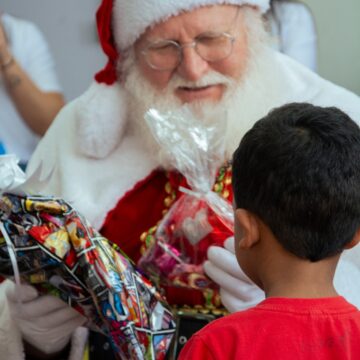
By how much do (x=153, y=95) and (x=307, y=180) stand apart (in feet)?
3.14

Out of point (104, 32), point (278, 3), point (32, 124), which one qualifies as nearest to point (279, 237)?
point (104, 32)

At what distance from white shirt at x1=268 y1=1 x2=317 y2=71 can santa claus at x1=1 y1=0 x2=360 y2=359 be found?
1.97 ft

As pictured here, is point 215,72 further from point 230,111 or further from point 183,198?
point 183,198

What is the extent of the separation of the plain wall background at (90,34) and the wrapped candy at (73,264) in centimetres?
151

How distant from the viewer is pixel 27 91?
2.62 m

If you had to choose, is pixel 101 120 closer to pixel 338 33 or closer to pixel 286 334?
pixel 286 334

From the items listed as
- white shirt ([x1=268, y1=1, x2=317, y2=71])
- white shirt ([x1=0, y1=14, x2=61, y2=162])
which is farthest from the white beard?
white shirt ([x1=0, y1=14, x2=61, y2=162])

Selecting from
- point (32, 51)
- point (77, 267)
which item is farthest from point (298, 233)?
point (32, 51)

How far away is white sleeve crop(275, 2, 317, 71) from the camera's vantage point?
250 centimetres

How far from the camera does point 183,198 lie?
5.17ft

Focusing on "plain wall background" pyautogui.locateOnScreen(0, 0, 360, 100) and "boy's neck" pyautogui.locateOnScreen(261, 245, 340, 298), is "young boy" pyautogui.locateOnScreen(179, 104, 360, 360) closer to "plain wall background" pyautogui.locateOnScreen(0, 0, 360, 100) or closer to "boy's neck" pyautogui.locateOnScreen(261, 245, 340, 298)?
"boy's neck" pyautogui.locateOnScreen(261, 245, 340, 298)

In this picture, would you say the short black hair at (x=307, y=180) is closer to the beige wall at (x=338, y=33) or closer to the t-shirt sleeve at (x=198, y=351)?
the t-shirt sleeve at (x=198, y=351)

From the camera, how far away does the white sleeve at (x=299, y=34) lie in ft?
8.19

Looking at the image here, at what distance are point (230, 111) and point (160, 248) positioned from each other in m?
0.43
